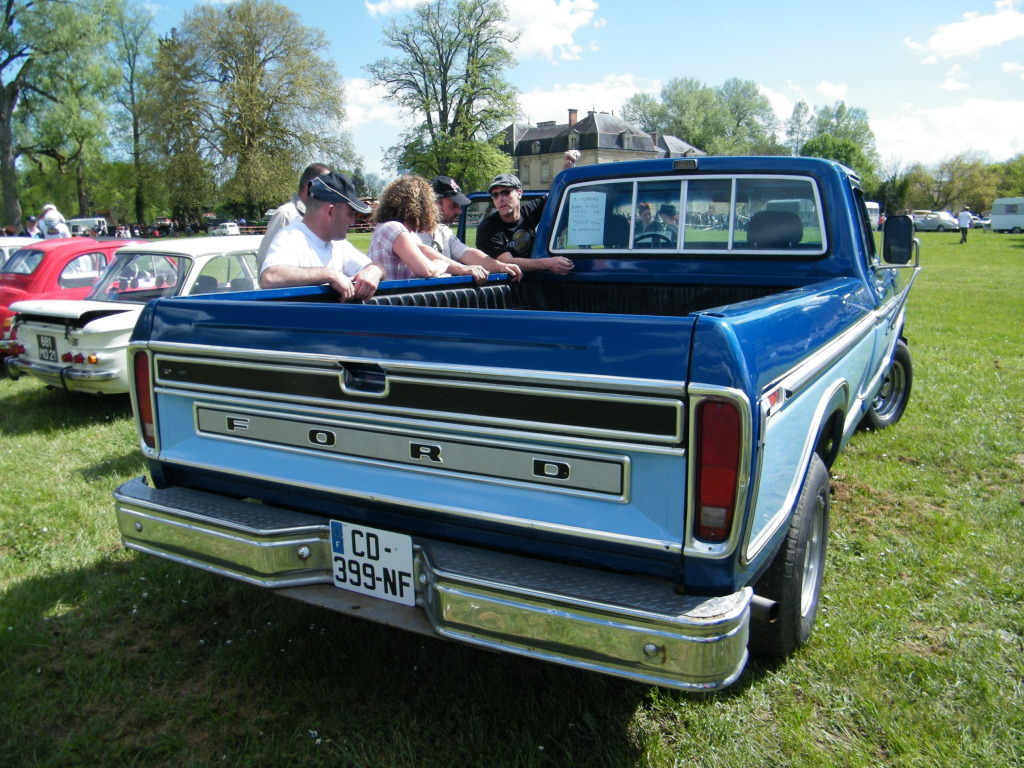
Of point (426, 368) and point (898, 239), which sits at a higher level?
point (898, 239)

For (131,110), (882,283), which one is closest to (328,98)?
(131,110)

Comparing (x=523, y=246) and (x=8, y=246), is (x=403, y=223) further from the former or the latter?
(x=8, y=246)

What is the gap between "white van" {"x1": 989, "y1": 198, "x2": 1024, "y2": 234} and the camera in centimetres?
4439

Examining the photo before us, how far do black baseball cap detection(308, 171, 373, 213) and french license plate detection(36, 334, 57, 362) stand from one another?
12.1 ft

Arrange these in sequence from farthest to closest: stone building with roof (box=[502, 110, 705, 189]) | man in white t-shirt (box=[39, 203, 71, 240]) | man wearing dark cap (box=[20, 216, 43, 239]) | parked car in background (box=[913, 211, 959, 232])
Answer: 1. stone building with roof (box=[502, 110, 705, 189])
2. parked car in background (box=[913, 211, 959, 232])
3. man wearing dark cap (box=[20, 216, 43, 239])
4. man in white t-shirt (box=[39, 203, 71, 240])

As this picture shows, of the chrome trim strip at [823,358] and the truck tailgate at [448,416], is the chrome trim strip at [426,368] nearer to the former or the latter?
the truck tailgate at [448,416]

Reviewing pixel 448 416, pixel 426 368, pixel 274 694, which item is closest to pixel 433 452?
pixel 448 416

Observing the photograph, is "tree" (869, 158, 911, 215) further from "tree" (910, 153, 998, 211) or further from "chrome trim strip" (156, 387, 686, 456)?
"chrome trim strip" (156, 387, 686, 456)

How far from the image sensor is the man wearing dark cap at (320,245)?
3406mm

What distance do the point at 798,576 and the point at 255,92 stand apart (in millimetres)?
40799

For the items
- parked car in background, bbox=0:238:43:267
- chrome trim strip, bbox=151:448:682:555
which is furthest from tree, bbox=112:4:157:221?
chrome trim strip, bbox=151:448:682:555

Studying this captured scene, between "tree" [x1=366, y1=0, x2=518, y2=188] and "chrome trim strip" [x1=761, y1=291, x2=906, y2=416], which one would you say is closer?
"chrome trim strip" [x1=761, y1=291, x2=906, y2=416]

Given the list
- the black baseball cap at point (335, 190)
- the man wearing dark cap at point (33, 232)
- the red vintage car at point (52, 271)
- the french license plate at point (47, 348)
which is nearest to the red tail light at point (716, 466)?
the black baseball cap at point (335, 190)

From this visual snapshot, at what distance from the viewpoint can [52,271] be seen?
7875mm
